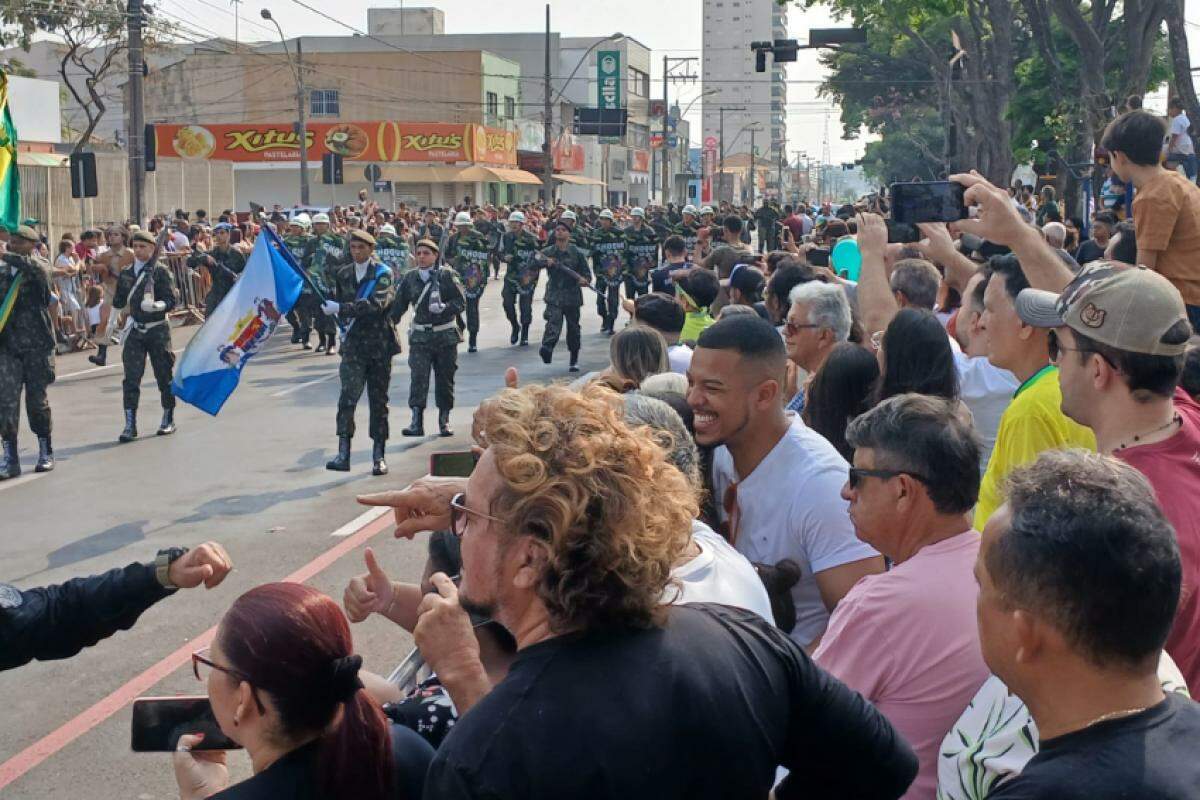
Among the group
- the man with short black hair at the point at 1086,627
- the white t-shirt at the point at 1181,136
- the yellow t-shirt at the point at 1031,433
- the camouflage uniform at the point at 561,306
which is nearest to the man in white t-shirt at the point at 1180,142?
the white t-shirt at the point at 1181,136

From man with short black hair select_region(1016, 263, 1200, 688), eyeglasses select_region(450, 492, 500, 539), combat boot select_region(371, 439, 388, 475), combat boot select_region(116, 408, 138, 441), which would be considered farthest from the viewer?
combat boot select_region(116, 408, 138, 441)

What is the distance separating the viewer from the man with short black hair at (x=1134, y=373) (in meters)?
3.18

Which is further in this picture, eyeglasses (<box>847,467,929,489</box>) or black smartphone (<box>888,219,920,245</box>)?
black smartphone (<box>888,219,920,245</box>)

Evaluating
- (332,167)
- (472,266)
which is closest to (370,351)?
(472,266)

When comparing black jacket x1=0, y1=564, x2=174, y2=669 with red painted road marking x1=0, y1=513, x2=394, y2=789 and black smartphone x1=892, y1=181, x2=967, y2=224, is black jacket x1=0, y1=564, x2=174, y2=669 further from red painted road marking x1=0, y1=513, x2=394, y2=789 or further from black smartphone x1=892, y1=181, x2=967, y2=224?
black smartphone x1=892, y1=181, x2=967, y2=224

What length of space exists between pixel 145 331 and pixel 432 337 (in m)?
2.71

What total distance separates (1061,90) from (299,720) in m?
22.9

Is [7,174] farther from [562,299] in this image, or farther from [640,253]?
[640,253]

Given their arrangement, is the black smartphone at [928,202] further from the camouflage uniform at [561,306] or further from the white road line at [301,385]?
the camouflage uniform at [561,306]

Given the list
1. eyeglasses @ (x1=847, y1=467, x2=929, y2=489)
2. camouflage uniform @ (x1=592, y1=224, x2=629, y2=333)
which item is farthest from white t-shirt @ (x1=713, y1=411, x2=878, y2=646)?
camouflage uniform @ (x1=592, y1=224, x2=629, y2=333)

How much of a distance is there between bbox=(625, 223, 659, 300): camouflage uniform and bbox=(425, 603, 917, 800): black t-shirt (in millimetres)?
20448

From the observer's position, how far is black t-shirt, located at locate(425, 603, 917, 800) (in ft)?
6.67

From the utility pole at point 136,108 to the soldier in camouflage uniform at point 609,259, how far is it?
26.0 ft

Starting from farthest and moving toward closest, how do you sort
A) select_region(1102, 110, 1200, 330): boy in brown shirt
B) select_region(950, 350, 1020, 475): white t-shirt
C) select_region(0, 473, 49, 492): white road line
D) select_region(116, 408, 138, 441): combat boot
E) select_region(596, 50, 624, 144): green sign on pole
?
select_region(596, 50, 624, 144): green sign on pole
select_region(116, 408, 138, 441): combat boot
select_region(0, 473, 49, 492): white road line
select_region(950, 350, 1020, 475): white t-shirt
select_region(1102, 110, 1200, 330): boy in brown shirt
